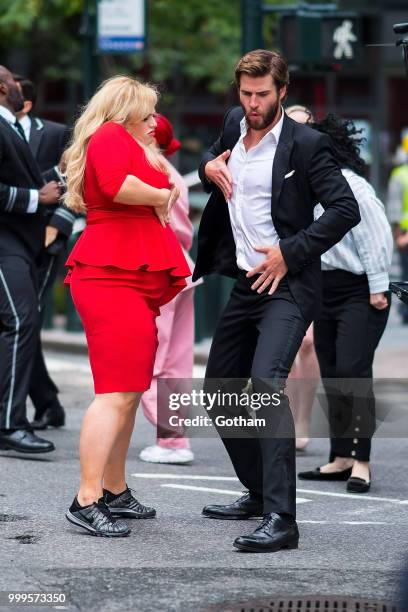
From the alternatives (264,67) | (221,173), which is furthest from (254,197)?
(264,67)

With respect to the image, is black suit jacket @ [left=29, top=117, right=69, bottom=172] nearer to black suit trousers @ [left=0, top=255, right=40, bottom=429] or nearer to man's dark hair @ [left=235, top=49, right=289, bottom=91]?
black suit trousers @ [left=0, top=255, right=40, bottom=429]

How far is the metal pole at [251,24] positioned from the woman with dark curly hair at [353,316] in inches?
210

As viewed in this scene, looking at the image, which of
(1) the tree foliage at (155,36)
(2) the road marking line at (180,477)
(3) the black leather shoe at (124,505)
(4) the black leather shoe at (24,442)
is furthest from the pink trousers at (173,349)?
(1) the tree foliage at (155,36)

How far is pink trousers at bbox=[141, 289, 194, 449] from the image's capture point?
8.20 meters

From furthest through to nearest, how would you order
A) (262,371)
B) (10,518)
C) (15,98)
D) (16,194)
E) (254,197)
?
(15,98) < (16,194) < (10,518) < (254,197) < (262,371)

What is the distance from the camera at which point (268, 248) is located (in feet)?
19.7

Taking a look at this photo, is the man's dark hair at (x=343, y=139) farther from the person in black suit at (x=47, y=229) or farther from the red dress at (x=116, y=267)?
the person in black suit at (x=47, y=229)

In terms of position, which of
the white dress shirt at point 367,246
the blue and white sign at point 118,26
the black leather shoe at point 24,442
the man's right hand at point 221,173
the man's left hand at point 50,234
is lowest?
the black leather shoe at point 24,442

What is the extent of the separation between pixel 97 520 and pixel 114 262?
1061 mm

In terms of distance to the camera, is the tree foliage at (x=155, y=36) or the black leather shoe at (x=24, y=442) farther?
the tree foliage at (x=155, y=36)

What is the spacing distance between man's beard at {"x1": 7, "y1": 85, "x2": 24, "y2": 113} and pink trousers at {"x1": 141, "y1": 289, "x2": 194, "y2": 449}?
139 cm

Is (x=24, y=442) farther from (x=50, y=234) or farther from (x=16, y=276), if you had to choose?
(x=50, y=234)

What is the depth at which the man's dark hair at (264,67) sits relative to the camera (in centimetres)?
593

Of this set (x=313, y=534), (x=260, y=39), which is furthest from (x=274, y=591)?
(x=260, y=39)
